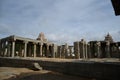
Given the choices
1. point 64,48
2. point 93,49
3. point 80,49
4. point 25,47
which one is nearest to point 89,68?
point 25,47

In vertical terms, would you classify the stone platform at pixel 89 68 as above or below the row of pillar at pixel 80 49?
below

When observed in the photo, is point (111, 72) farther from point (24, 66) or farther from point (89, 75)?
point (24, 66)

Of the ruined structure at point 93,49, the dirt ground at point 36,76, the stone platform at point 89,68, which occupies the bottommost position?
the dirt ground at point 36,76

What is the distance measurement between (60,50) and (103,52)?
40.2 ft

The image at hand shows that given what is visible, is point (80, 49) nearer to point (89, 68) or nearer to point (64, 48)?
point (64, 48)

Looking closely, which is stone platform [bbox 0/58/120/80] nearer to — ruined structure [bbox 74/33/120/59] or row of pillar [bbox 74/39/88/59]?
row of pillar [bbox 74/39/88/59]

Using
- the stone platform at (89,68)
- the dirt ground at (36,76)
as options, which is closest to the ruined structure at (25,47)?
the stone platform at (89,68)

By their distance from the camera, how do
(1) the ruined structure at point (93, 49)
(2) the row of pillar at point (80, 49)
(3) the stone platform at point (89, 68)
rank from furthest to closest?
(1) the ruined structure at point (93, 49) < (2) the row of pillar at point (80, 49) < (3) the stone platform at point (89, 68)

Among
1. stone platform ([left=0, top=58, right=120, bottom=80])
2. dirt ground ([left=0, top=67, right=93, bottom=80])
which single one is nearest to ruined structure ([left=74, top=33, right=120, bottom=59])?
stone platform ([left=0, top=58, right=120, bottom=80])

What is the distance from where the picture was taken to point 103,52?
4481 centimetres

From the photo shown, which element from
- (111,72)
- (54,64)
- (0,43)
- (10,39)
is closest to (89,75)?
(111,72)

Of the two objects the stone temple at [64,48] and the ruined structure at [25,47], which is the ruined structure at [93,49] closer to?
the stone temple at [64,48]

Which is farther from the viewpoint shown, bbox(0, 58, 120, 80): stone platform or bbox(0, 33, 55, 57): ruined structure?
bbox(0, 33, 55, 57): ruined structure

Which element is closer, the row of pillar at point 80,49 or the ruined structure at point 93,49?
the row of pillar at point 80,49
